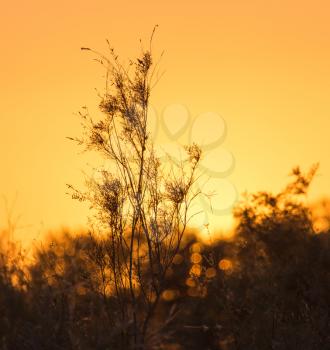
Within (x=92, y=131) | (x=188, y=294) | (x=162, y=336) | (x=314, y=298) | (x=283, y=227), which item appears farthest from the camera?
(x=188, y=294)

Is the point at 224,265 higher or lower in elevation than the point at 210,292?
lower

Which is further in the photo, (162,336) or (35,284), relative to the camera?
(35,284)

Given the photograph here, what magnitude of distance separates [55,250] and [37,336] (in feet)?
10.6

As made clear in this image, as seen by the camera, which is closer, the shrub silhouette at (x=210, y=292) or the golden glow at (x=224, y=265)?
the shrub silhouette at (x=210, y=292)

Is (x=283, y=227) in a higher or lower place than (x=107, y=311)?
higher

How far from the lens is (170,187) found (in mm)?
16062

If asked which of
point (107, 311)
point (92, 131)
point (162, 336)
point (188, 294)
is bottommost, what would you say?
point (162, 336)

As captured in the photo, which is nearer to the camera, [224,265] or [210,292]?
[224,265]

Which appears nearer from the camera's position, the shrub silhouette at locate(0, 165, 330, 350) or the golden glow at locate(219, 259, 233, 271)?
the shrub silhouette at locate(0, 165, 330, 350)

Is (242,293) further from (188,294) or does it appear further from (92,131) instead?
(92,131)

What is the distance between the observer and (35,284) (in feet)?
51.1

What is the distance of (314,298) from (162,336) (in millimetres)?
18297

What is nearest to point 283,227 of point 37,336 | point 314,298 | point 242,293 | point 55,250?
point 242,293

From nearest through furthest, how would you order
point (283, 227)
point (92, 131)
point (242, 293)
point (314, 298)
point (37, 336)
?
point (37, 336) → point (92, 131) → point (314, 298) → point (242, 293) → point (283, 227)
